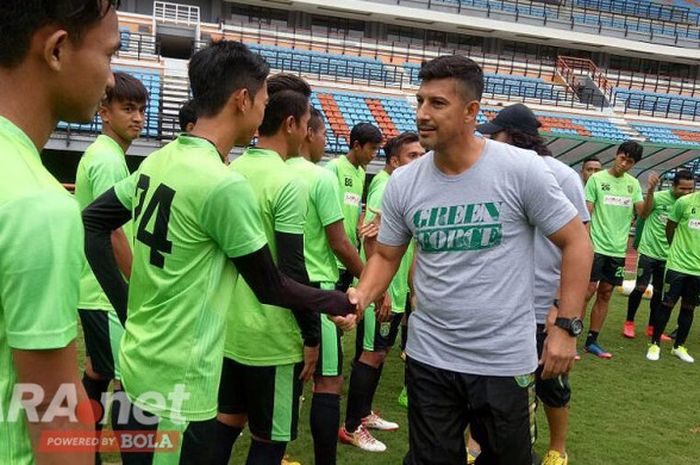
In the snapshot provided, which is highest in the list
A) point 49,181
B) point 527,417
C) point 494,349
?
point 49,181

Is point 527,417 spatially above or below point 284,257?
below

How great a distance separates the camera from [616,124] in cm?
2605

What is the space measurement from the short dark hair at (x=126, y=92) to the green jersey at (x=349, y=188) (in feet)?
7.68

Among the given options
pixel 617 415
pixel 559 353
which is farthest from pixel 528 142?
pixel 617 415

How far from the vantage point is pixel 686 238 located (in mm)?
6488

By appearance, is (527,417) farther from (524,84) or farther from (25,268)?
(524,84)

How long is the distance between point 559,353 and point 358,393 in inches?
80.3

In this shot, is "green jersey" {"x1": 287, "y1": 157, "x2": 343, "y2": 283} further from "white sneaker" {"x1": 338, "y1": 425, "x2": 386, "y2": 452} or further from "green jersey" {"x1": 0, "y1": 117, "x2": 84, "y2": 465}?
"green jersey" {"x1": 0, "y1": 117, "x2": 84, "y2": 465}

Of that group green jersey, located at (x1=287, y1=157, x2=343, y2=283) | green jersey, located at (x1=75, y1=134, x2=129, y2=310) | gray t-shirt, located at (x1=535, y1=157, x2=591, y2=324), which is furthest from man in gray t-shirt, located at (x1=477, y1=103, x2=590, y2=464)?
green jersey, located at (x1=75, y1=134, x2=129, y2=310)

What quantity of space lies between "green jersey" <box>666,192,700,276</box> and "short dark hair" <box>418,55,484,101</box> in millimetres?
5222

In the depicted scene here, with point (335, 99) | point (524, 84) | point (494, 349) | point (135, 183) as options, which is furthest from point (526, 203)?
point (524, 84)

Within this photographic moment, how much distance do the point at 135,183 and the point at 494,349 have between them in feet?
5.36

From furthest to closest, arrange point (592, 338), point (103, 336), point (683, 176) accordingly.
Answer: point (683, 176) < point (592, 338) < point (103, 336)

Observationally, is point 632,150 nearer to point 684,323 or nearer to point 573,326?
point 684,323
